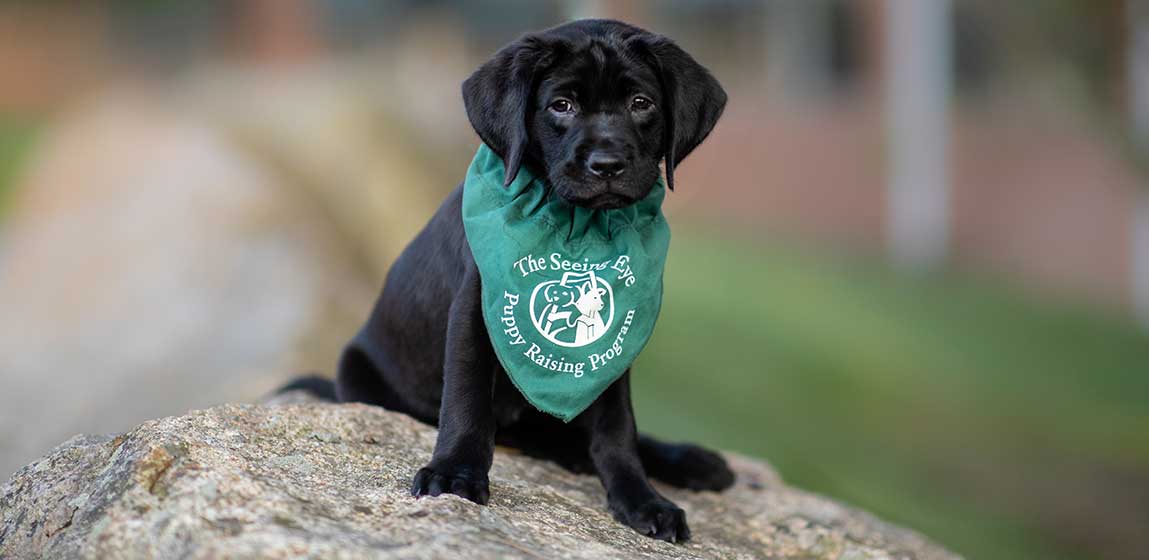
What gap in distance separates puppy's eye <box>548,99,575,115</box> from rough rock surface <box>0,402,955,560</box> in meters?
1.05

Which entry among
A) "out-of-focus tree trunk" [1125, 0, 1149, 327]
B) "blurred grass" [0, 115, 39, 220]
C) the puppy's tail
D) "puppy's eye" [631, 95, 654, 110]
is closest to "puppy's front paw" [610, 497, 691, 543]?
"puppy's eye" [631, 95, 654, 110]

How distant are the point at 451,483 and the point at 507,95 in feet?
3.58

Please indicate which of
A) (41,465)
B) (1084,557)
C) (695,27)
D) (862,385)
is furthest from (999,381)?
(695,27)

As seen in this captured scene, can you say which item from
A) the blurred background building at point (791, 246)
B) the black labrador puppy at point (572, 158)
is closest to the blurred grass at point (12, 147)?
the blurred background building at point (791, 246)

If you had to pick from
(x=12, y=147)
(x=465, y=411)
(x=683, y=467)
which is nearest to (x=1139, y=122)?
→ (x=683, y=467)

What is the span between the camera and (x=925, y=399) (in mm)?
9422

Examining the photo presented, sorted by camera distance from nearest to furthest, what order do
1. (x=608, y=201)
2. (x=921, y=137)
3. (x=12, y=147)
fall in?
(x=608, y=201) < (x=921, y=137) < (x=12, y=147)

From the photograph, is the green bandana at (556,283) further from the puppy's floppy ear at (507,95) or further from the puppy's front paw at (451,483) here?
the puppy's front paw at (451,483)

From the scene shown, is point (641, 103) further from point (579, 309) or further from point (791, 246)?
point (791, 246)

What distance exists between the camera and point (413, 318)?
13.5ft

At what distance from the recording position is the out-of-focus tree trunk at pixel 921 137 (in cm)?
1438


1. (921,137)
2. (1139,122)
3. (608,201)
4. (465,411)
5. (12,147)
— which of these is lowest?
(12,147)

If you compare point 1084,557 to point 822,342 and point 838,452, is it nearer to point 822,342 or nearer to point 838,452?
point 838,452

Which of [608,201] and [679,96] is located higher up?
[679,96]
